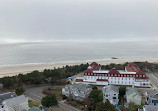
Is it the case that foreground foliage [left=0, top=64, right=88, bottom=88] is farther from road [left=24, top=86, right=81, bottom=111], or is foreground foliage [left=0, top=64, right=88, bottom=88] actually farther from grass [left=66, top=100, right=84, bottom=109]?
grass [left=66, top=100, right=84, bottom=109]

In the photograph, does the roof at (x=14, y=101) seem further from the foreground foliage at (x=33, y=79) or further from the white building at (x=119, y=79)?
the white building at (x=119, y=79)

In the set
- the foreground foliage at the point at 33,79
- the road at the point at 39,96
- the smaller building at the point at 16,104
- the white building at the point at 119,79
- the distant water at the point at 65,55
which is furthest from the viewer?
the distant water at the point at 65,55

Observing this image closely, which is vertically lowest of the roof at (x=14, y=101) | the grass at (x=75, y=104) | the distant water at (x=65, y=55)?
the grass at (x=75, y=104)

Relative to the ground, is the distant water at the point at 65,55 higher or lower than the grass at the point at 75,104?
higher

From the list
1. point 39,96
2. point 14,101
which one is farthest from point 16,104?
point 39,96

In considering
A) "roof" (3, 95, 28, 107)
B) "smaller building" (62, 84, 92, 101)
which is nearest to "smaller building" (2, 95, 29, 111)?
"roof" (3, 95, 28, 107)

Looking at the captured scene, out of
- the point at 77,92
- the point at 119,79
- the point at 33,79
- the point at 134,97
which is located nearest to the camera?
the point at 134,97

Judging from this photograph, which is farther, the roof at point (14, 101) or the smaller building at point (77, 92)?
the smaller building at point (77, 92)

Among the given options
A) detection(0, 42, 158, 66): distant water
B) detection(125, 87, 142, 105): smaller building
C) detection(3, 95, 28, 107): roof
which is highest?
detection(0, 42, 158, 66): distant water

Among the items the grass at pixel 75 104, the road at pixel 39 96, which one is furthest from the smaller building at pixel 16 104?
the grass at pixel 75 104

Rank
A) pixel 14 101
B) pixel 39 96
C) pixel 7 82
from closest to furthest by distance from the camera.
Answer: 1. pixel 14 101
2. pixel 39 96
3. pixel 7 82

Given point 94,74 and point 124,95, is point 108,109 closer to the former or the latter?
point 124,95

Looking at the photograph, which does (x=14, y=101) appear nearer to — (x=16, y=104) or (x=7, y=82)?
(x=16, y=104)
